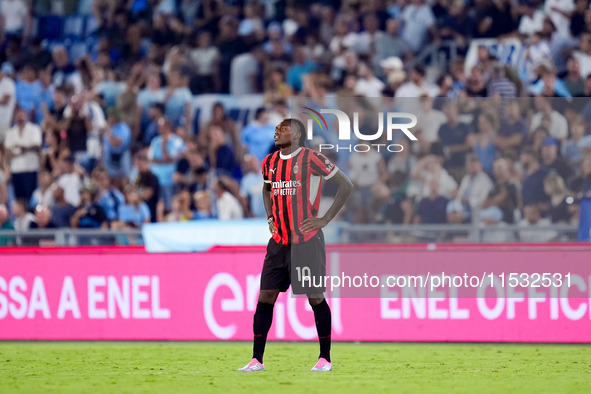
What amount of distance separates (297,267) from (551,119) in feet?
13.4

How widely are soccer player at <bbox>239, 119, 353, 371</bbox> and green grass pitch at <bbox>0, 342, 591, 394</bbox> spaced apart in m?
0.53

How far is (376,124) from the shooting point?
1045cm

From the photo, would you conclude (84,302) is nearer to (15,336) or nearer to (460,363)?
(15,336)

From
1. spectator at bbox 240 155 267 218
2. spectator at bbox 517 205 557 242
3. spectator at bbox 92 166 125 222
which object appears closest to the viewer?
spectator at bbox 517 205 557 242

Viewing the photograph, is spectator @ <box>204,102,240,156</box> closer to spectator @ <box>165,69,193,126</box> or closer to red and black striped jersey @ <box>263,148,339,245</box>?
spectator @ <box>165,69,193,126</box>

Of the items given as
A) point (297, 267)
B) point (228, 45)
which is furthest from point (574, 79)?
point (297, 267)

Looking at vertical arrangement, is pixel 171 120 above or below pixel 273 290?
above

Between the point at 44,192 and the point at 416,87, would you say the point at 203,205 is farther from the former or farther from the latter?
the point at 416,87

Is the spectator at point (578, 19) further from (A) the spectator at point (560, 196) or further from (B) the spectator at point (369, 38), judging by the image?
(A) the spectator at point (560, 196)

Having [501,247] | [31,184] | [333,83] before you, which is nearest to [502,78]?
[333,83]

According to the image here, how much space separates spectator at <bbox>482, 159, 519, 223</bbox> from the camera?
10.6m

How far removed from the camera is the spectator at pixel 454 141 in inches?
416

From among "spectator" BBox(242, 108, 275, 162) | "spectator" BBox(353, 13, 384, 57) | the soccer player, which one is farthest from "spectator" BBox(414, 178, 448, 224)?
"spectator" BBox(353, 13, 384, 57)

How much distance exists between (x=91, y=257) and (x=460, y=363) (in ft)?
15.1
